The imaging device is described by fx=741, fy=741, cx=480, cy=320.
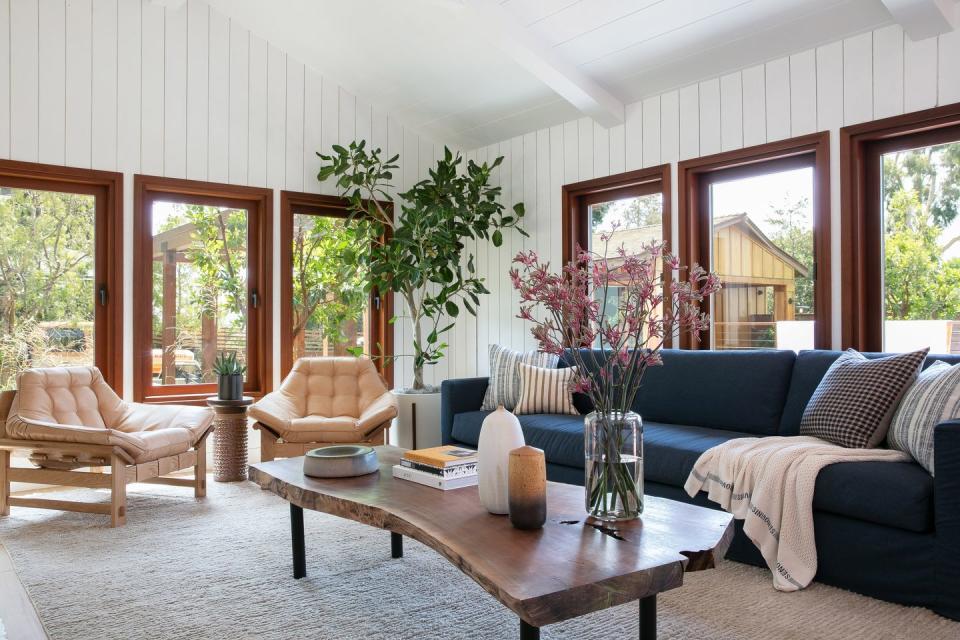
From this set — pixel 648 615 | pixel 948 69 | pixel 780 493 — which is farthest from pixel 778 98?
pixel 648 615

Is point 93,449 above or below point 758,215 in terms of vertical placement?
below

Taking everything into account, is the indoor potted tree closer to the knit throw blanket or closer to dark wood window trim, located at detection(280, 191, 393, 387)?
dark wood window trim, located at detection(280, 191, 393, 387)

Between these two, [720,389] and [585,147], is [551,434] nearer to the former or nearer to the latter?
[720,389]

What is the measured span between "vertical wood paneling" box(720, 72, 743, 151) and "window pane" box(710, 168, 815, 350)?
25 centimetres

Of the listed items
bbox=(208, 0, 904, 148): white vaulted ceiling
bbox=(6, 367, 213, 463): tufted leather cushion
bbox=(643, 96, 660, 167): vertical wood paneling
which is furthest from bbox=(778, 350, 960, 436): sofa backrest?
bbox=(6, 367, 213, 463): tufted leather cushion

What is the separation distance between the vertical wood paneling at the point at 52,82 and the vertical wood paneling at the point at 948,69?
4654 millimetres

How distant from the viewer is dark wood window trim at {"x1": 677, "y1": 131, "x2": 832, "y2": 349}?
147 inches

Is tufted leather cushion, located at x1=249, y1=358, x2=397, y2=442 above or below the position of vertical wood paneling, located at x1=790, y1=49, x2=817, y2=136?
below

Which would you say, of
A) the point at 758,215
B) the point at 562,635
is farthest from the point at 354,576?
the point at 758,215

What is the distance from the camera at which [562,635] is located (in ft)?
7.10

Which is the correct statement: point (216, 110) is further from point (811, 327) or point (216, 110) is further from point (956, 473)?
point (956, 473)

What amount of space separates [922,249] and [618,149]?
1.87 meters

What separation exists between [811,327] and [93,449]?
11.8 ft

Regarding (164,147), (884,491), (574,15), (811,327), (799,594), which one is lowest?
(799,594)
